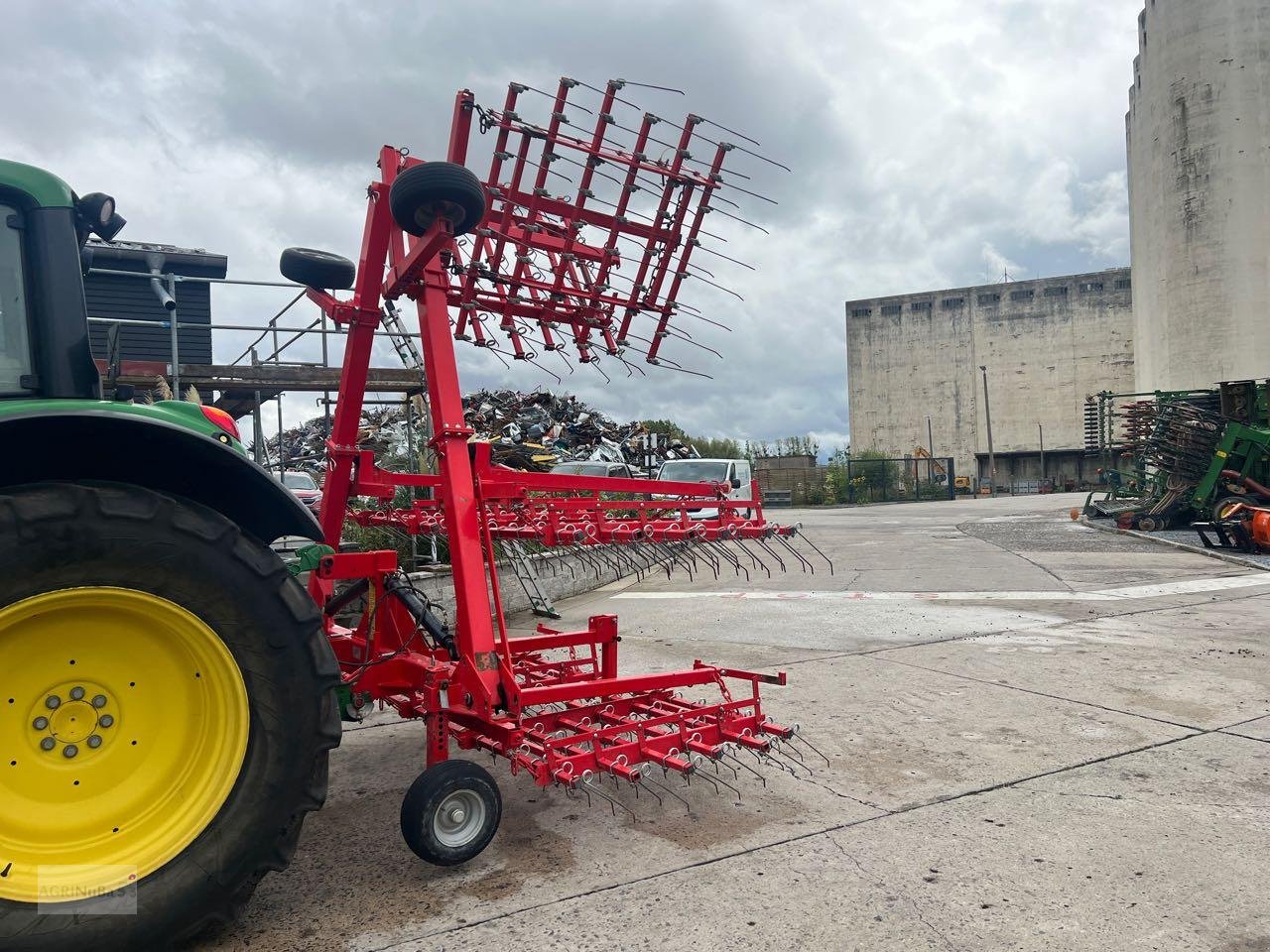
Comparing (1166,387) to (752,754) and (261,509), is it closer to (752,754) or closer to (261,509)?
(752,754)

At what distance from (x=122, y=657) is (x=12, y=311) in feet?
3.80

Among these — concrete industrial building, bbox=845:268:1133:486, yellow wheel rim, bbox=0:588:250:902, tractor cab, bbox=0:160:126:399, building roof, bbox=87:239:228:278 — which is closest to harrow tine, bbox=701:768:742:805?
yellow wheel rim, bbox=0:588:250:902

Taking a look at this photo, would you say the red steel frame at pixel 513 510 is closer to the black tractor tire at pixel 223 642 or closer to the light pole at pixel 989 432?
the black tractor tire at pixel 223 642

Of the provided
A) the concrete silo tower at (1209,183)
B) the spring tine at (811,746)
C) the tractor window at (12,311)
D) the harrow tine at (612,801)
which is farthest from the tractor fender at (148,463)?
the concrete silo tower at (1209,183)

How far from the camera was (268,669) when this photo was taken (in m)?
2.59

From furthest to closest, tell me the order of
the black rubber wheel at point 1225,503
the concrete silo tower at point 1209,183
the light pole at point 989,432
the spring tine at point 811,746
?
the light pole at point 989,432 < the concrete silo tower at point 1209,183 < the black rubber wheel at point 1225,503 < the spring tine at point 811,746

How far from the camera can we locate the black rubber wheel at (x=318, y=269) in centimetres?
441

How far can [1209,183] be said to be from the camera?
26641 millimetres

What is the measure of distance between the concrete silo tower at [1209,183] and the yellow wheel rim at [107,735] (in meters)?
31.8

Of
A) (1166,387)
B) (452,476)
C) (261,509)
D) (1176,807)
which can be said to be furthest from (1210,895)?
(1166,387)

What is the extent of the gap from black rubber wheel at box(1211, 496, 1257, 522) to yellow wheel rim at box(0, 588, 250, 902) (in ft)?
49.9

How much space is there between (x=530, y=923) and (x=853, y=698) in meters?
3.33

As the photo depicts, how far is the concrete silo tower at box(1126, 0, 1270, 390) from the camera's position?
26.1 m

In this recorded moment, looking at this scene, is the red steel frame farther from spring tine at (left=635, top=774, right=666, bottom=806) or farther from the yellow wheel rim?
the yellow wheel rim
